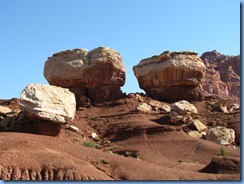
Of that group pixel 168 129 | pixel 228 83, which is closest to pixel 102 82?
pixel 168 129

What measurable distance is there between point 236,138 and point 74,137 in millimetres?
10016

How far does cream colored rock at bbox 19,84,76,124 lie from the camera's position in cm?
1744

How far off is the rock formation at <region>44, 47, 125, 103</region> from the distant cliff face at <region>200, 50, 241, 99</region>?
42.5 meters

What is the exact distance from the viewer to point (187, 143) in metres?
20.4

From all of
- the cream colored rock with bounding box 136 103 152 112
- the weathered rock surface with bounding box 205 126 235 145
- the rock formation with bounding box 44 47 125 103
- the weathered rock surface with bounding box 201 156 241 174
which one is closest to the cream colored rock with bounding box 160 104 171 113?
the cream colored rock with bounding box 136 103 152 112

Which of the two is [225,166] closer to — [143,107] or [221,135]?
[221,135]

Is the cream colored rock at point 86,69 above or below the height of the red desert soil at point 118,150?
above

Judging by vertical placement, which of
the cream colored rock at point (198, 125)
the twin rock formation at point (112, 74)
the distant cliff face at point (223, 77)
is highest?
the distant cliff face at point (223, 77)

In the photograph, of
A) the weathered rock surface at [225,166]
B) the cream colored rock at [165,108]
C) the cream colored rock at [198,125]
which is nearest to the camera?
the weathered rock surface at [225,166]

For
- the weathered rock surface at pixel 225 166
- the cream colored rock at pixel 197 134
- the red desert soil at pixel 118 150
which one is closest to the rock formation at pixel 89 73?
the red desert soil at pixel 118 150

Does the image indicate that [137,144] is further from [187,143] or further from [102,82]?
[102,82]

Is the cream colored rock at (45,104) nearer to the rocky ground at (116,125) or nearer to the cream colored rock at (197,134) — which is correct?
the rocky ground at (116,125)

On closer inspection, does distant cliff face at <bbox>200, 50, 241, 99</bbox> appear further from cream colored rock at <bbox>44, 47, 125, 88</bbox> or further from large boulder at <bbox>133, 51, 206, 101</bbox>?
cream colored rock at <bbox>44, 47, 125, 88</bbox>

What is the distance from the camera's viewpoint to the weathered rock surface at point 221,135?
22.1m
